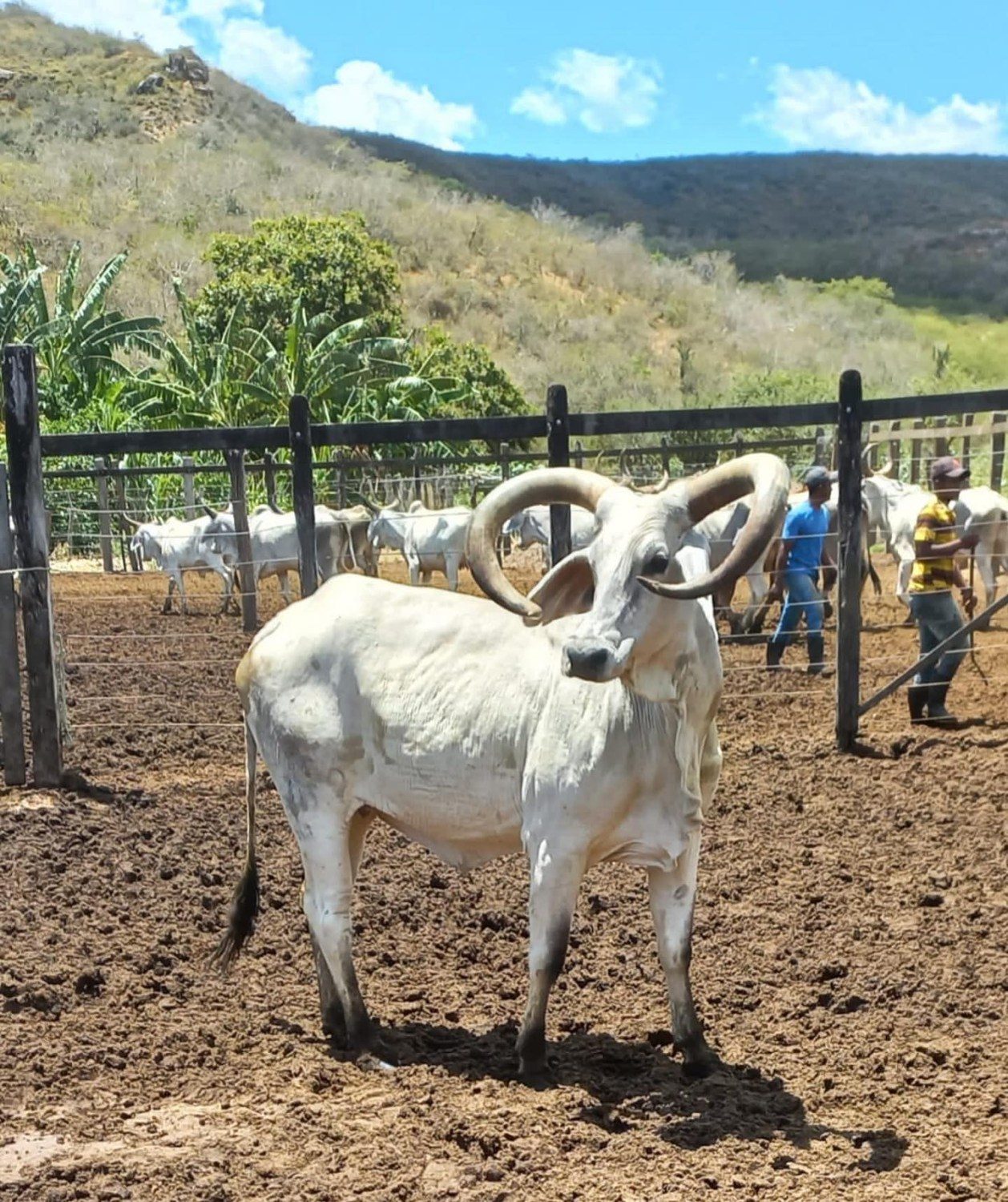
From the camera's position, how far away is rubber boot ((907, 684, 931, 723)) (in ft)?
35.0

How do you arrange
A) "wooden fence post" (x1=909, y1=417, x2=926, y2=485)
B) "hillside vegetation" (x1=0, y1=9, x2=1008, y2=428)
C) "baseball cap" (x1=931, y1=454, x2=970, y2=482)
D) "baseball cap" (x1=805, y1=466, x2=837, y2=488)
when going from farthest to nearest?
"hillside vegetation" (x1=0, y1=9, x2=1008, y2=428) < "wooden fence post" (x1=909, y1=417, x2=926, y2=485) < "baseball cap" (x1=805, y1=466, x2=837, y2=488) < "baseball cap" (x1=931, y1=454, x2=970, y2=482)

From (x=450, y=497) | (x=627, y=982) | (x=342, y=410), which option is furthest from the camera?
(x=342, y=410)

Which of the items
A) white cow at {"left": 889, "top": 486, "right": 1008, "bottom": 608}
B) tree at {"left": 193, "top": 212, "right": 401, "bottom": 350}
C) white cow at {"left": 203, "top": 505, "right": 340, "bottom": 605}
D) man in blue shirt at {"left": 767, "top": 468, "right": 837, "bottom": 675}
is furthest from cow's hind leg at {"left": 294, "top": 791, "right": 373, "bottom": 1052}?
tree at {"left": 193, "top": 212, "right": 401, "bottom": 350}

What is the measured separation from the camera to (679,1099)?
16.0 ft

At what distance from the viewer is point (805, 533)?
1259 cm

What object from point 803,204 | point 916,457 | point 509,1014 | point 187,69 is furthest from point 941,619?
point 803,204

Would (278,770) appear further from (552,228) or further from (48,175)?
(552,228)

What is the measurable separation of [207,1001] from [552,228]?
60.3 meters

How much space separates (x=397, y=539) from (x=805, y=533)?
850cm

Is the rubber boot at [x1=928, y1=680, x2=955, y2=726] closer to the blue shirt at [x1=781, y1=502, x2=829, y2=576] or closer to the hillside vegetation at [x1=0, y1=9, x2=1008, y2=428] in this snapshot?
the blue shirt at [x1=781, y1=502, x2=829, y2=576]

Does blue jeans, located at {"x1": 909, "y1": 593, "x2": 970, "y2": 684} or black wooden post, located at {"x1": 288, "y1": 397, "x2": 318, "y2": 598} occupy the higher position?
black wooden post, located at {"x1": 288, "y1": 397, "x2": 318, "y2": 598}

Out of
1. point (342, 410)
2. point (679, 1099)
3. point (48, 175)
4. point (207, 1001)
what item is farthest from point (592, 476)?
point (48, 175)

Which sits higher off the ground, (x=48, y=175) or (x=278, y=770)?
(x=48, y=175)

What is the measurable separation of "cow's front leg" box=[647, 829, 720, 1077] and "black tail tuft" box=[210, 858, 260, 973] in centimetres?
176
